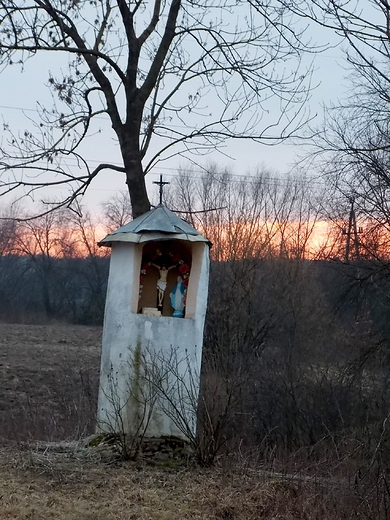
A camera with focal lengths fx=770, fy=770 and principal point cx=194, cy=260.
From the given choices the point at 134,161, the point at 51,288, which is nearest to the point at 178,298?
the point at 134,161

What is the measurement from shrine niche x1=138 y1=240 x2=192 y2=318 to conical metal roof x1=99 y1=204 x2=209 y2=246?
0.47 meters

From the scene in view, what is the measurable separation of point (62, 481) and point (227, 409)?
6.70 feet

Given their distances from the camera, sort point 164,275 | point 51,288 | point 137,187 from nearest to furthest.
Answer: point 164,275 < point 137,187 < point 51,288

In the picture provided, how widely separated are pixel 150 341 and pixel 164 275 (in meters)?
1.06

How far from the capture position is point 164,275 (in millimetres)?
9320

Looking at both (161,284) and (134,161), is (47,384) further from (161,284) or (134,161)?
(161,284)

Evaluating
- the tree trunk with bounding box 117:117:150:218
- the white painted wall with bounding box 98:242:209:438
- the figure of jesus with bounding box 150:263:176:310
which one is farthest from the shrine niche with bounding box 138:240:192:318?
the tree trunk with bounding box 117:117:150:218

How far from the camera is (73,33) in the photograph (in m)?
11.2

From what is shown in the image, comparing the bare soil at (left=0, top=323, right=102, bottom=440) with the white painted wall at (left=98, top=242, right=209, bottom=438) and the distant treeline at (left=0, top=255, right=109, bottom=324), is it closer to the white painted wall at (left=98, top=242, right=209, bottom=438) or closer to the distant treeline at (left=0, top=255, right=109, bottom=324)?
the white painted wall at (left=98, top=242, right=209, bottom=438)

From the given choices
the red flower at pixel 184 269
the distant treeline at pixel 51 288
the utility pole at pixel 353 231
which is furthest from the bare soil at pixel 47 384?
the distant treeline at pixel 51 288

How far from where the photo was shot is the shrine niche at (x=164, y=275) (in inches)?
365

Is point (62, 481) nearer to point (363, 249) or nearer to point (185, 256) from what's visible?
point (185, 256)

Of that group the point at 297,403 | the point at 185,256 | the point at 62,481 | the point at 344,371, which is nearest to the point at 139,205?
the point at 185,256

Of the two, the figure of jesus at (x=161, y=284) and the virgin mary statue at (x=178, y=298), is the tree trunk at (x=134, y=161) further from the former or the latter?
the virgin mary statue at (x=178, y=298)
